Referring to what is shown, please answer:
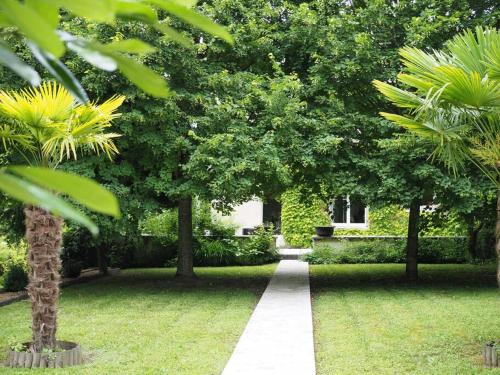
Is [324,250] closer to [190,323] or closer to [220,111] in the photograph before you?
[220,111]

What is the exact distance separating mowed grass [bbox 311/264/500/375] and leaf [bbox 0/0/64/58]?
6.47m

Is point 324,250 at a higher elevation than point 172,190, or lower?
lower

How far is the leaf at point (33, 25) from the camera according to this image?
49cm

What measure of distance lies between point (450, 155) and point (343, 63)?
20.6 ft

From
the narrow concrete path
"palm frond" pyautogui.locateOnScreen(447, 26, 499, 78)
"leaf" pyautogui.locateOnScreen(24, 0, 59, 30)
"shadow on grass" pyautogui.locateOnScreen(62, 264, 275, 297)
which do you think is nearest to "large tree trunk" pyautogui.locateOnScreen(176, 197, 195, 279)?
"shadow on grass" pyautogui.locateOnScreen(62, 264, 275, 297)

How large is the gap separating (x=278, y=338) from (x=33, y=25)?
8.09 meters

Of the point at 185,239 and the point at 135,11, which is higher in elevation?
the point at 135,11

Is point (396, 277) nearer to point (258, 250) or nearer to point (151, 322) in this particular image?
point (258, 250)

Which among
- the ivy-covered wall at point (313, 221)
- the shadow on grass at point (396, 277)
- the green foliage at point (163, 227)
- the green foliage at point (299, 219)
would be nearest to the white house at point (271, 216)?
the ivy-covered wall at point (313, 221)

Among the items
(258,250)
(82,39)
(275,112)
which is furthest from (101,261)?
(82,39)

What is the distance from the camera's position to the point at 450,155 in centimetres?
771

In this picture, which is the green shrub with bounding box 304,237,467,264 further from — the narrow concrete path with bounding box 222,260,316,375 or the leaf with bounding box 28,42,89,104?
the leaf with bounding box 28,42,89,104

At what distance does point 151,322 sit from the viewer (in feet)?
31.8

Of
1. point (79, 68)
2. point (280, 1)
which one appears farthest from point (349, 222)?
point (79, 68)
